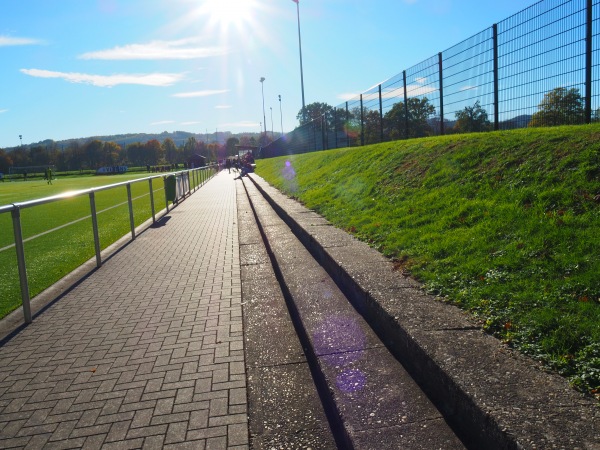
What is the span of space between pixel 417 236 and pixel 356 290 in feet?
4.49

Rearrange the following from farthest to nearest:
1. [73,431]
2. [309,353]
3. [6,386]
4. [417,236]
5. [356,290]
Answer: [417,236] → [356,290] → [309,353] → [6,386] → [73,431]

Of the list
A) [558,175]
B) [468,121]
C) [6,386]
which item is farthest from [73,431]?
[468,121]

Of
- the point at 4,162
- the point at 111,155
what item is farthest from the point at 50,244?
the point at 111,155

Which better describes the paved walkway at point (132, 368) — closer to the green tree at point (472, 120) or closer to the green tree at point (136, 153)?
the green tree at point (472, 120)

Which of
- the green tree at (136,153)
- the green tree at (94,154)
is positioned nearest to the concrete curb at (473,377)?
the green tree at (94,154)

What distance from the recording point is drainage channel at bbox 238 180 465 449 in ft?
8.18

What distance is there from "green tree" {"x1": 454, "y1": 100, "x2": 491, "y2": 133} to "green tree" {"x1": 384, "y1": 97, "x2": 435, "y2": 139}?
51.6 inches

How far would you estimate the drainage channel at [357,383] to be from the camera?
8.18ft

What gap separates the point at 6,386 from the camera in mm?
3508

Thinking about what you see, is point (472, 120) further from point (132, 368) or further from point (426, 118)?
point (132, 368)

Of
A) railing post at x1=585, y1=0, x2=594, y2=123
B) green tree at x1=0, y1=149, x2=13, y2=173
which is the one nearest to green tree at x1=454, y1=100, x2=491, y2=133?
railing post at x1=585, y1=0, x2=594, y2=123

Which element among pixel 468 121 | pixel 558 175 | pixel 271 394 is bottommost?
pixel 271 394

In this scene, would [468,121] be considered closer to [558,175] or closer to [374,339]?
[558,175]

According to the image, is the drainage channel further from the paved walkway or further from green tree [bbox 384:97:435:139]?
green tree [bbox 384:97:435:139]
